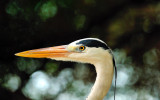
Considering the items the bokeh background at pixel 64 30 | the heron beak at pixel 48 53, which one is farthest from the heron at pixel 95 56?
the bokeh background at pixel 64 30

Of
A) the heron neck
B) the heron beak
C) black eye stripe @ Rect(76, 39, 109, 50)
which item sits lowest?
the heron neck

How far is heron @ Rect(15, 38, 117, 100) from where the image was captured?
2455mm

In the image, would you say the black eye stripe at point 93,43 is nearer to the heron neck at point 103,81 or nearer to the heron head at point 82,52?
the heron head at point 82,52

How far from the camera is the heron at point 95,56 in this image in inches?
96.7

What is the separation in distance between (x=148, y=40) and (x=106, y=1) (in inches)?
32.6

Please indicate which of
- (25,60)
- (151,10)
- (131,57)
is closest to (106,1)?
(151,10)

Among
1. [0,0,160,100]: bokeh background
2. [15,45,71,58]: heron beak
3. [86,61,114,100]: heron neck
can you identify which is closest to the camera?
[86,61,114,100]: heron neck

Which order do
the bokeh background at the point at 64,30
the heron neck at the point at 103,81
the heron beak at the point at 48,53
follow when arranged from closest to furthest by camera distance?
the heron neck at the point at 103,81 → the heron beak at the point at 48,53 → the bokeh background at the point at 64,30

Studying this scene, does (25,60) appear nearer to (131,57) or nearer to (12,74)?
(12,74)

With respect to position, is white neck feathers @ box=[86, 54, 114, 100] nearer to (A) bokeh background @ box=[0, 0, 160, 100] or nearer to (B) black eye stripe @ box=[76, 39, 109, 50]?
(B) black eye stripe @ box=[76, 39, 109, 50]

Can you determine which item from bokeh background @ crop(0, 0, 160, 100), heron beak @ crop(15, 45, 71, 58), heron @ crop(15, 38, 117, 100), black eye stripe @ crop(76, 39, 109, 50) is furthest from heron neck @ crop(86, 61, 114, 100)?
bokeh background @ crop(0, 0, 160, 100)

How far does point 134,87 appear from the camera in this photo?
484 centimetres

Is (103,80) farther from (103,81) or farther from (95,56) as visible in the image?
(95,56)

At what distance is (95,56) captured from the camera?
251cm
